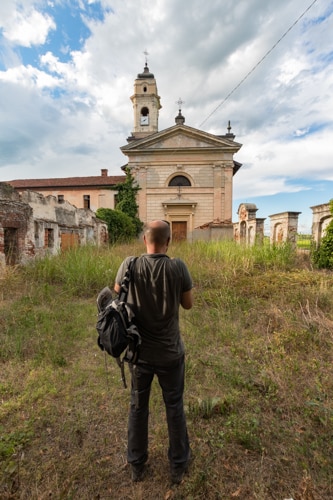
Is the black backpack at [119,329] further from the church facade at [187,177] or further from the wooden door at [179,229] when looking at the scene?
the wooden door at [179,229]

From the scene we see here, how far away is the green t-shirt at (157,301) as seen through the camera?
169cm

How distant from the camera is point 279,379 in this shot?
284 cm

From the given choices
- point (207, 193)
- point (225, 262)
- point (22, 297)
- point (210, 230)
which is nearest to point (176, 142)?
point (207, 193)

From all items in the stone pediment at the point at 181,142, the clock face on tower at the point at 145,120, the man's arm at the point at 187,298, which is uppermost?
the clock face on tower at the point at 145,120

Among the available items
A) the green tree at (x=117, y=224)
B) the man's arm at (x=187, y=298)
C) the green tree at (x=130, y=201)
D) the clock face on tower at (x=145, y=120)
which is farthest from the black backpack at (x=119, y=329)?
the clock face on tower at (x=145, y=120)

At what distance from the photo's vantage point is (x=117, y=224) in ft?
58.0

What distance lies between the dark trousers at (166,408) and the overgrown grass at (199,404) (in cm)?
19

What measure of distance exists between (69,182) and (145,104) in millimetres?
11579

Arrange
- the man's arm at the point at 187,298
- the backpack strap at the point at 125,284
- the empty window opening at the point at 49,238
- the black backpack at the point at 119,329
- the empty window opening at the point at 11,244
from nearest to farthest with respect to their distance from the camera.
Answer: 1. the black backpack at the point at 119,329
2. the backpack strap at the point at 125,284
3. the man's arm at the point at 187,298
4. the empty window opening at the point at 11,244
5. the empty window opening at the point at 49,238

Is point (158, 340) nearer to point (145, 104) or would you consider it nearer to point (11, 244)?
point (11, 244)

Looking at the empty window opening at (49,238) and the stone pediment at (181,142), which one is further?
the stone pediment at (181,142)

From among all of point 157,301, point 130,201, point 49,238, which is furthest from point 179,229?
point 157,301

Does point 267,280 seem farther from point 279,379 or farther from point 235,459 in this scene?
point 235,459

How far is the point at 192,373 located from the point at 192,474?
1.23 m
